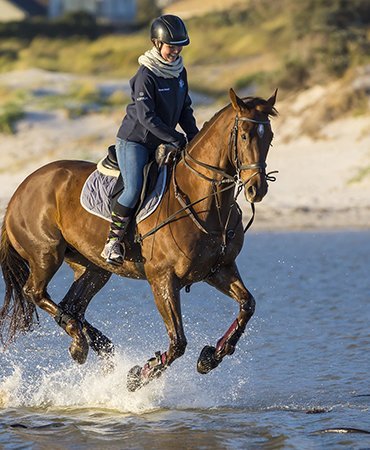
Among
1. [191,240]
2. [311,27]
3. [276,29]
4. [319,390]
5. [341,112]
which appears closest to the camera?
[191,240]

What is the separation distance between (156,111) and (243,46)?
29622 millimetres

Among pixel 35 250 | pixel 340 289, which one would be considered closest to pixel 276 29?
pixel 340 289

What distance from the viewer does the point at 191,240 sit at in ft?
24.1

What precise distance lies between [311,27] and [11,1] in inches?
1650

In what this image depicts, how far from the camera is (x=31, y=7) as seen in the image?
2650 inches

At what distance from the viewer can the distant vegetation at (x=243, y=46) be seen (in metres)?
24.1

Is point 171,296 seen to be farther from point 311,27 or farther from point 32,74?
point 32,74

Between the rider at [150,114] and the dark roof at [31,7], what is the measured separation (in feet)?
197

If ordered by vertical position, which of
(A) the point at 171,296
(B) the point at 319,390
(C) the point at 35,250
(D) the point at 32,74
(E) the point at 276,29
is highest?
(E) the point at 276,29

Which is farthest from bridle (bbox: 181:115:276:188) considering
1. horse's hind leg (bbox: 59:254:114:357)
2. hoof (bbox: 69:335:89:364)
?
hoof (bbox: 69:335:89:364)

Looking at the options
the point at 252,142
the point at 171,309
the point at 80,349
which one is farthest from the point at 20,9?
the point at 252,142

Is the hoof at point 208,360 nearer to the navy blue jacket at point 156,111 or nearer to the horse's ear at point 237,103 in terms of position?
the navy blue jacket at point 156,111

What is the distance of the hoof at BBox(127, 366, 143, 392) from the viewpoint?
7.89m

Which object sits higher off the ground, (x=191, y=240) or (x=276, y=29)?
(x=276, y=29)
